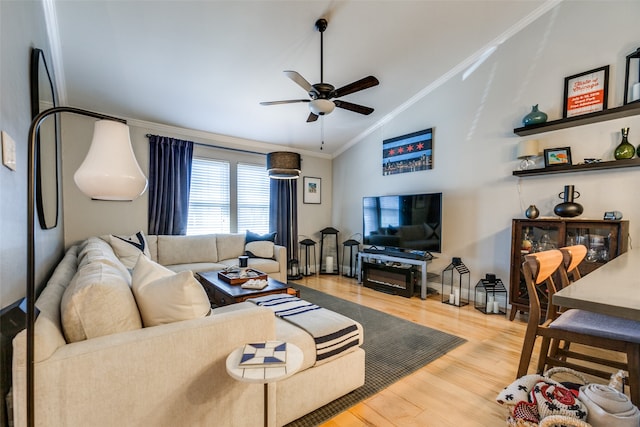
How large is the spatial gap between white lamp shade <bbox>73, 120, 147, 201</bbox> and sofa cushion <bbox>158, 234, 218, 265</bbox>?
320 cm

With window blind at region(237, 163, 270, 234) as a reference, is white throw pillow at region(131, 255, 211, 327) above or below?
below

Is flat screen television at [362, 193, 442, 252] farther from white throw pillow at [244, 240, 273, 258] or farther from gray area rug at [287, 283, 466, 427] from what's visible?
white throw pillow at [244, 240, 273, 258]

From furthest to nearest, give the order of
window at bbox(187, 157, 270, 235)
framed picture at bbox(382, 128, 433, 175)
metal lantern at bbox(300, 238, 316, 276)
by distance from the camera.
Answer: metal lantern at bbox(300, 238, 316, 276), window at bbox(187, 157, 270, 235), framed picture at bbox(382, 128, 433, 175)

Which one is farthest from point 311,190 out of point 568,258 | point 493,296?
point 568,258

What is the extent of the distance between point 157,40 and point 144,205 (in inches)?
89.5

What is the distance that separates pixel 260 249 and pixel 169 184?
1.63 meters

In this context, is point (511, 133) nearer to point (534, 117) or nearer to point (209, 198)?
point (534, 117)

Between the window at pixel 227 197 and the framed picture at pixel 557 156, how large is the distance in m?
4.04

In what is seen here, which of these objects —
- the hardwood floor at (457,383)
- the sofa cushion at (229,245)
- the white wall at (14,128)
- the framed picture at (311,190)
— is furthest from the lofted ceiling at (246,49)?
the hardwood floor at (457,383)

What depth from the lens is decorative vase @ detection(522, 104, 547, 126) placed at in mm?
2994

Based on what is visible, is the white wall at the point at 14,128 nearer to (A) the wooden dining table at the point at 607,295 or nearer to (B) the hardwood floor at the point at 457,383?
(B) the hardwood floor at the point at 457,383

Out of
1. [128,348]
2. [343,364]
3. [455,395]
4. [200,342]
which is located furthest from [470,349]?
[128,348]

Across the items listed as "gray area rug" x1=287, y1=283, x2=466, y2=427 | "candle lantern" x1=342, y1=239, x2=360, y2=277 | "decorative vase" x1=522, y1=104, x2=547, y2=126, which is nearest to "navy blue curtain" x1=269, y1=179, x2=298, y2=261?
"candle lantern" x1=342, y1=239, x2=360, y2=277

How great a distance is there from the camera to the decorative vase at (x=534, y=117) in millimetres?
2994
